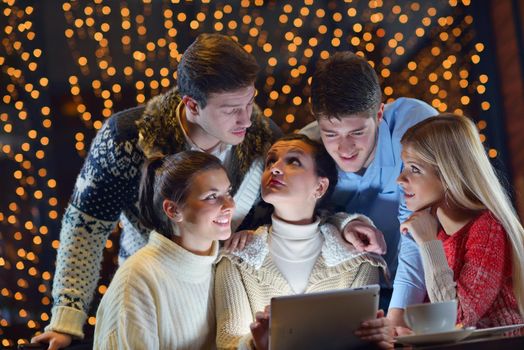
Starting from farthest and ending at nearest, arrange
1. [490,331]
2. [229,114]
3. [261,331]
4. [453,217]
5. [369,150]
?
[369,150] → [229,114] → [453,217] → [261,331] → [490,331]

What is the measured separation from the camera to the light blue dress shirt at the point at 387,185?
7.32 feet

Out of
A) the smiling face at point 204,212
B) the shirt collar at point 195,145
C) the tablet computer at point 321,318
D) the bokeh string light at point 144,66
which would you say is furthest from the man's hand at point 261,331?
the bokeh string light at point 144,66

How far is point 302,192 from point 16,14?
1.71 m

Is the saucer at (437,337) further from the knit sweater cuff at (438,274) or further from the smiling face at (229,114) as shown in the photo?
the smiling face at (229,114)

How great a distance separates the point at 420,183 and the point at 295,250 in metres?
0.38

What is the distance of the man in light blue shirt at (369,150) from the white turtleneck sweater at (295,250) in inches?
4.1

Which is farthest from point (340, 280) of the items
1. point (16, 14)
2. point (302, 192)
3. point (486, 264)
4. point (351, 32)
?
point (16, 14)

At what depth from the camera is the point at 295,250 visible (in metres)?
2.14

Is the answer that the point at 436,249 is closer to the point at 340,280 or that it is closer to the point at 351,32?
the point at 340,280

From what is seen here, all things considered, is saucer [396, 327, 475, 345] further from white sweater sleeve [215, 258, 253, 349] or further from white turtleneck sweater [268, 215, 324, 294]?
white turtleneck sweater [268, 215, 324, 294]

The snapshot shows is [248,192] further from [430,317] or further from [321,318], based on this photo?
[430,317]

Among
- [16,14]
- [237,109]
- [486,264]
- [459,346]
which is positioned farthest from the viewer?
[16,14]

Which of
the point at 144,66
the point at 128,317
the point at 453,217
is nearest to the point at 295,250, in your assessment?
the point at 453,217

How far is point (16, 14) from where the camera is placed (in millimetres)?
3287
